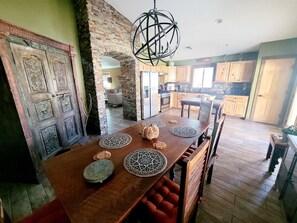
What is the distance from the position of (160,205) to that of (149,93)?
3986 mm

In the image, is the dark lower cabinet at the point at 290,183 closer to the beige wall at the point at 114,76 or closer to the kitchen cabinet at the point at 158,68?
the kitchen cabinet at the point at 158,68

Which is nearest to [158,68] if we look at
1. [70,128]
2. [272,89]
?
[272,89]

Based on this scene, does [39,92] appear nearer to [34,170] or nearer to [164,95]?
[34,170]

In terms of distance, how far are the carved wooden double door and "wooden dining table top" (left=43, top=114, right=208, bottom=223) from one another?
4.15ft

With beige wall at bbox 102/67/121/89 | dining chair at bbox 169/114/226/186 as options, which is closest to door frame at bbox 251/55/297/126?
dining chair at bbox 169/114/226/186

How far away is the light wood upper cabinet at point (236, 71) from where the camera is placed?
14.9 ft

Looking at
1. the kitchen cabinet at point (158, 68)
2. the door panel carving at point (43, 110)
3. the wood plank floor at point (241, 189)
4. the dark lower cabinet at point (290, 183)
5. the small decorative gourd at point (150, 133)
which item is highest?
the kitchen cabinet at point (158, 68)

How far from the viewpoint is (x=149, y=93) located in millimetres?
4762

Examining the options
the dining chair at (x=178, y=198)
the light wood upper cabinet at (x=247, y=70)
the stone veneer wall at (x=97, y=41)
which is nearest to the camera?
the dining chair at (x=178, y=198)

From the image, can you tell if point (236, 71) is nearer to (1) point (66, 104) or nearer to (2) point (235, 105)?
(2) point (235, 105)

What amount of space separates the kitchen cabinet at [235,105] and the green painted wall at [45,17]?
17.0ft

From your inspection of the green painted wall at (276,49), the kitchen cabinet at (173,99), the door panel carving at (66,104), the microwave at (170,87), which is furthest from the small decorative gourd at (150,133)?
the microwave at (170,87)

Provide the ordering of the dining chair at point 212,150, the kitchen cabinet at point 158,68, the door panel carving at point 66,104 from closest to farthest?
the dining chair at point 212,150 < the door panel carving at point 66,104 < the kitchen cabinet at point 158,68

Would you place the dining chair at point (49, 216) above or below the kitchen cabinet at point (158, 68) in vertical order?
below
